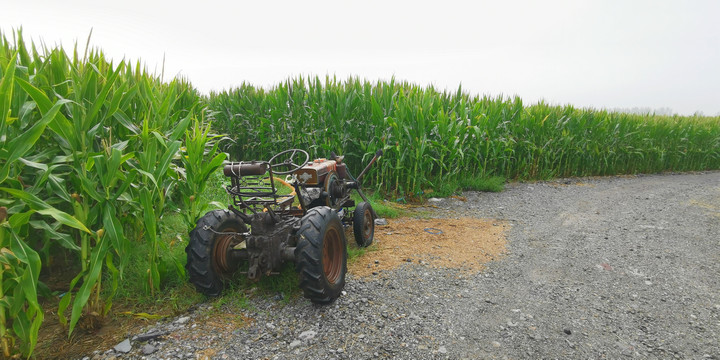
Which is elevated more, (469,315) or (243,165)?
(243,165)

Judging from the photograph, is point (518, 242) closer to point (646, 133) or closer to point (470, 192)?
point (470, 192)

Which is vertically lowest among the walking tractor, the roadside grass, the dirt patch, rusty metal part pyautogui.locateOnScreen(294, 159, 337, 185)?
the dirt patch

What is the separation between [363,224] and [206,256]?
189 centimetres

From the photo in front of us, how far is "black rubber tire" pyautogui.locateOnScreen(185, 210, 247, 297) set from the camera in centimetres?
306

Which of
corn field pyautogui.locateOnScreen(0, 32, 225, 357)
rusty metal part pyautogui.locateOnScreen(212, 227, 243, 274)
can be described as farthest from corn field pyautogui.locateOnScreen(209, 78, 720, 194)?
corn field pyautogui.locateOnScreen(0, 32, 225, 357)

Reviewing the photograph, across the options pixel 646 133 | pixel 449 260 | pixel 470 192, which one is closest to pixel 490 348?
pixel 449 260

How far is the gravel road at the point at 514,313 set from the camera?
2.72 meters

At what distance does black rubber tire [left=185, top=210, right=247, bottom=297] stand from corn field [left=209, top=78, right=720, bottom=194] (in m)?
4.06

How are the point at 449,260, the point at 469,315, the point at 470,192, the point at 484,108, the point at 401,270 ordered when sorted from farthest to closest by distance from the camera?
the point at 484,108
the point at 470,192
the point at 449,260
the point at 401,270
the point at 469,315

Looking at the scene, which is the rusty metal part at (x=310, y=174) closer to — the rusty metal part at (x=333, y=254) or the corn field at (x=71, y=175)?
the rusty metal part at (x=333, y=254)

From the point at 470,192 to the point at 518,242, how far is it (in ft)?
10.7

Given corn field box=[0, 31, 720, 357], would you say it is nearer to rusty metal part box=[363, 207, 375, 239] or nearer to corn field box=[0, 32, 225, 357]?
corn field box=[0, 32, 225, 357]

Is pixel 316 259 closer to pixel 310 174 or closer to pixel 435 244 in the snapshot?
pixel 310 174

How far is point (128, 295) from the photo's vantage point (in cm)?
326
